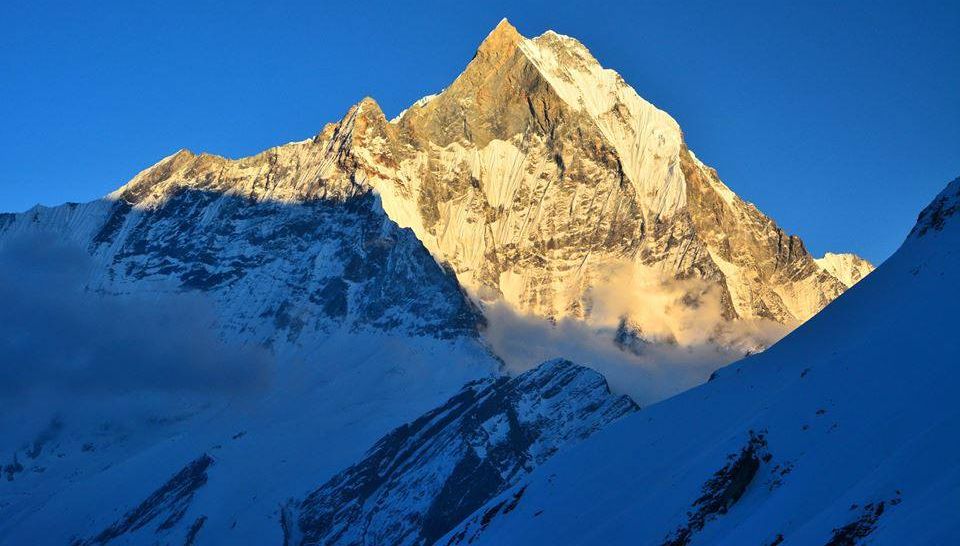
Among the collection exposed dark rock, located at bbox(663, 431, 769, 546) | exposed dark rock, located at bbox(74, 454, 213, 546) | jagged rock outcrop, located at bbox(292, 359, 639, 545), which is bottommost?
exposed dark rock, located at bbox(663, 431, 769, 546)

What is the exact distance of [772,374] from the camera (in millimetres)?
86812

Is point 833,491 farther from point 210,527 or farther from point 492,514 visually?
point 210,527

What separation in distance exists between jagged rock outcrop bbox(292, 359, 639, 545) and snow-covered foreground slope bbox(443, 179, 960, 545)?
2374 inches

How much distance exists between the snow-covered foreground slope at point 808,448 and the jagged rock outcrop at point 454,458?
2374 inches

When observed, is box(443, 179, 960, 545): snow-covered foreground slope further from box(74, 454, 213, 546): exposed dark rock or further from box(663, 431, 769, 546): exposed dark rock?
box(74, 454, 213, 546): exposed dark rock

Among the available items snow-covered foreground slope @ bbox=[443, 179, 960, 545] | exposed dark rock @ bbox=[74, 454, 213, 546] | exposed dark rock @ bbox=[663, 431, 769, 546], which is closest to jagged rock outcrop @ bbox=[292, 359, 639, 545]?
exposed dark rock @ bbox=[74, 454, 213, 546]

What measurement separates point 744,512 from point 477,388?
12868cm

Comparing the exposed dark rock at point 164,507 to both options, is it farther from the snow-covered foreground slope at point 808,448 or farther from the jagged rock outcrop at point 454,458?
the snow-covered foreground slope at point 808,448

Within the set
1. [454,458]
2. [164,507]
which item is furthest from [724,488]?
[164,507]

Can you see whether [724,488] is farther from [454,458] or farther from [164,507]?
[164,507]

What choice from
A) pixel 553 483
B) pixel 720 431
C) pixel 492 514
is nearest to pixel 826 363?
pixel 720 431

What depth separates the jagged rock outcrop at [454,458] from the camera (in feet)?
534

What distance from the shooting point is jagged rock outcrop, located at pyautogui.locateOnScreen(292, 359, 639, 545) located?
162875 millimetres

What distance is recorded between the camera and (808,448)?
225ft
